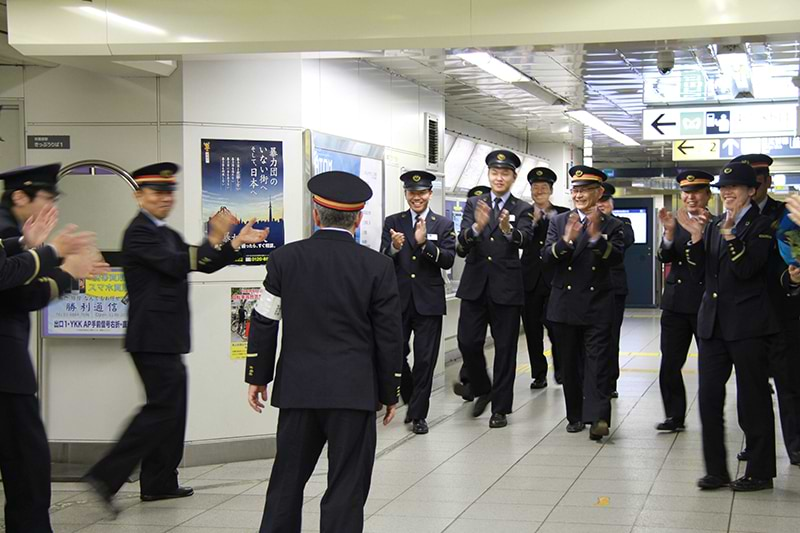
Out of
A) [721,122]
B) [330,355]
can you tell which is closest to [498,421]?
[330,355]

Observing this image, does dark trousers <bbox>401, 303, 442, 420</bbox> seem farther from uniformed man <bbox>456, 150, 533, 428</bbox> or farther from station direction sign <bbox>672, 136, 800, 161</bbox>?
station direction sign <bbox>672, 136, 800, 161</bbox>

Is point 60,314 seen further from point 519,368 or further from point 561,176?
point 561,176

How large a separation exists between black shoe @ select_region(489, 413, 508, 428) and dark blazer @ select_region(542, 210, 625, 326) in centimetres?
109

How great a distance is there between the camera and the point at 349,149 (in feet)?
28.8

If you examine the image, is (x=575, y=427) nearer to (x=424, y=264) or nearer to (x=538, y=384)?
(x=424, y=264)

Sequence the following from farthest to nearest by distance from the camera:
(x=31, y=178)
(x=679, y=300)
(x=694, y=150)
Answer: (x=694, y=150), (x=679, y=300), (x=31, y=178)

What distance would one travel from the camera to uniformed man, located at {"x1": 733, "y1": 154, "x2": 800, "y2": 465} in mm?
6602

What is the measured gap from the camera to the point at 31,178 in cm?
523

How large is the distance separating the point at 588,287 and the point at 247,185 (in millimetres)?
2733

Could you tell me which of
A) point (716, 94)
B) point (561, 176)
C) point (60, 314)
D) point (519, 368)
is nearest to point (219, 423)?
point (60, 314)

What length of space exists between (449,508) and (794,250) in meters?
2.49

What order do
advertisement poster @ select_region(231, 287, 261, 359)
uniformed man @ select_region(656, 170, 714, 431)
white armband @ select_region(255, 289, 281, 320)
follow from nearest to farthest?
white armband @ select_region(255, 289, 281, 320) → advertisement poster @ select_region(231, 287, 261, 359) → uniformed man @ select_region(656, 170, 714, 431)

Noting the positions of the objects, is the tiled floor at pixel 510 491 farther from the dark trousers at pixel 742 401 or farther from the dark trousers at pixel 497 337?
the dark trousers at pixel 497 337

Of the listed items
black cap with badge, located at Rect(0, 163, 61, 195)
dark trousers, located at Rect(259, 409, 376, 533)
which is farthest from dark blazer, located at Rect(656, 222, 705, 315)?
black cap with badge, located at Rect(0, 163, 61, 195)
